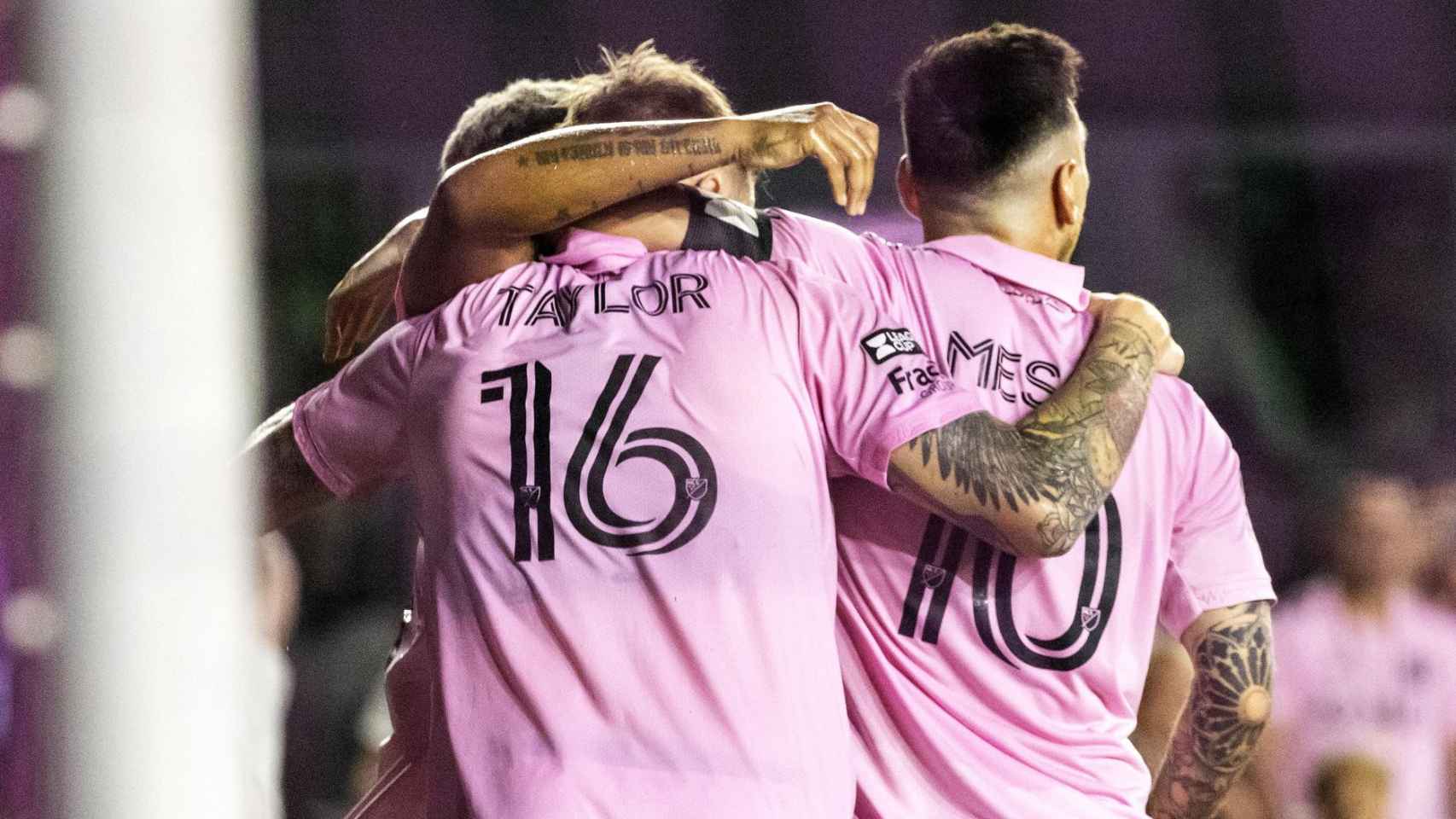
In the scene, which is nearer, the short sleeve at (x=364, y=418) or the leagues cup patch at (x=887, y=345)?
the leagues cup patch at (x=887, y=345)

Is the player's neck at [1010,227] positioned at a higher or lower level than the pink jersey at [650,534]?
higher

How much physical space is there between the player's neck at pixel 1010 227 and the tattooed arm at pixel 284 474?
988mm

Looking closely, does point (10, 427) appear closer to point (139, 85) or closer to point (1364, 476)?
point (139, 85)

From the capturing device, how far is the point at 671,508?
2.15 meters

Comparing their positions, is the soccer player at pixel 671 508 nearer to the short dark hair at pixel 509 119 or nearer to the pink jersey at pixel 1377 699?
the short dark hair at pixel 509 119

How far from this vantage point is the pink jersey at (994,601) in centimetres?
230

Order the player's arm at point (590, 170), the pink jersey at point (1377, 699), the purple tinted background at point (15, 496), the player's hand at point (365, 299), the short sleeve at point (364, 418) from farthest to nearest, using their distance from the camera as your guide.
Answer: the pink jersey at point (1377, 699) < the player's hand at point (365, 299) < the short sleeve at point (364, 418) < the player's arm at point (590, 170) < the purple tinted background at point (15, 496)

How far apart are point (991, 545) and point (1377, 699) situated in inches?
109

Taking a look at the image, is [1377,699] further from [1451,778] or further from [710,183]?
[710,183]

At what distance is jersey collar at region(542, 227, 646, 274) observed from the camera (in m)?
2.33

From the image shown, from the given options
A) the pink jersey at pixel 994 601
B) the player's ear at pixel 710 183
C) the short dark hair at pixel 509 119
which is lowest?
the pink jersey at pixel 994 601

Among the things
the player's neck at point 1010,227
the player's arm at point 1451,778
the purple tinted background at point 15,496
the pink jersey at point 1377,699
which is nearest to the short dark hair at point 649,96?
the player's neck at point 1010,227

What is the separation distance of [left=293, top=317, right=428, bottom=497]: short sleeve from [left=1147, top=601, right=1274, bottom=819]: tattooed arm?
117cm

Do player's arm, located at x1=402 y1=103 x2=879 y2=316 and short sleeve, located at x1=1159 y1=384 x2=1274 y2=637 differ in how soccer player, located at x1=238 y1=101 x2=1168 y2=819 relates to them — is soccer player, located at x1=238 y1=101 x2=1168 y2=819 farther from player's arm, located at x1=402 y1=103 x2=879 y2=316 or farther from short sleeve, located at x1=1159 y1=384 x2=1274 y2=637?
short sleeve, located at x1=1159 y1=384 x2=1274 y2=637
